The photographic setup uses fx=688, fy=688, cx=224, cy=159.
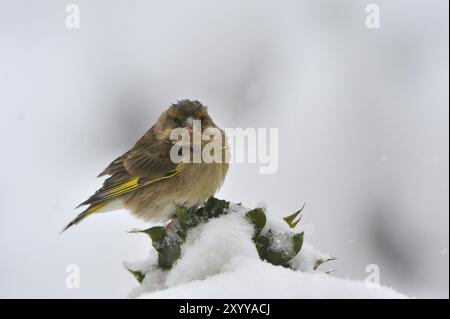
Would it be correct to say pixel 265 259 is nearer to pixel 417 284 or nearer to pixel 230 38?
pixel 417 284

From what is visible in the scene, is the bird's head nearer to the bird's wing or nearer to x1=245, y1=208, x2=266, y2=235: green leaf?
the bird's wing

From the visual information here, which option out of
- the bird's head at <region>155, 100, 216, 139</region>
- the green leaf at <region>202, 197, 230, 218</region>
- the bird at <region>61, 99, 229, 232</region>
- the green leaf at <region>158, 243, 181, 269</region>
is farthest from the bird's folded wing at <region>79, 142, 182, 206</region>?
the green leaf at <region>158, 243, 181, 269</region>

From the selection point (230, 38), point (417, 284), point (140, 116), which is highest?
point (230, 38)

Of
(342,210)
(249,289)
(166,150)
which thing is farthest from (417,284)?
(249,289)

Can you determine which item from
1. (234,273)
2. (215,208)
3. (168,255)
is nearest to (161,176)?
(215,208)

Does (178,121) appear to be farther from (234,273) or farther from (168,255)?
(234,273)

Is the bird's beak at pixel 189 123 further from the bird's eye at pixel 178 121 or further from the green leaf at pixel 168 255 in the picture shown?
the green leaf at pixel 168 255

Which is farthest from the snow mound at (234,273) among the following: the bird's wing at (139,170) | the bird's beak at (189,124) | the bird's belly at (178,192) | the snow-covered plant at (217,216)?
the bird's beak at (189,124)
